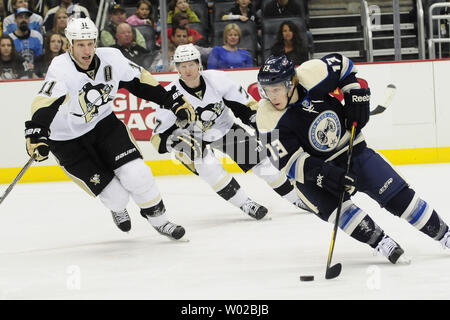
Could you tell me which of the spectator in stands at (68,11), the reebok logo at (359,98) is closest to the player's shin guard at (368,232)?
the reebok logo at (359,98)

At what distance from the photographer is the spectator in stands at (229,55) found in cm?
768

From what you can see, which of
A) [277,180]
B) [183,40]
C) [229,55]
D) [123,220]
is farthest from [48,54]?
[277,180]

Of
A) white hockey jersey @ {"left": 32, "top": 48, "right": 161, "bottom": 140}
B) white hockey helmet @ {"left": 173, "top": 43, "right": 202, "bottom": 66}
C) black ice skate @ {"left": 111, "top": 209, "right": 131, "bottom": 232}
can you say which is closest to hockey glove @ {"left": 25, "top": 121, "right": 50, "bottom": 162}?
white hockey jersey @ {"left": 32, "top": 48, "right": 161, "bottom": 140}

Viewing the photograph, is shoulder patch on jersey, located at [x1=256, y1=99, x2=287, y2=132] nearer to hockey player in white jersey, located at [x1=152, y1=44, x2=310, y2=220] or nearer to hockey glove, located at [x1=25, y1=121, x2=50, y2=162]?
hockey glove, located at [x1=25, y1=121, x2=50, y2=162]

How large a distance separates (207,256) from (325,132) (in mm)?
962

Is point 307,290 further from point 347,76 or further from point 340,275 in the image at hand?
point 347,76

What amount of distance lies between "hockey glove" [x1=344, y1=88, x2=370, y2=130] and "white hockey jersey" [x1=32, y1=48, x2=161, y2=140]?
139 centimetres

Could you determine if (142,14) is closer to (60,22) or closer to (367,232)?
(60,22)

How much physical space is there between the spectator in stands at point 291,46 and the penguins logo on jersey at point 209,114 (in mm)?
2387

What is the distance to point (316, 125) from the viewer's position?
3713 mm

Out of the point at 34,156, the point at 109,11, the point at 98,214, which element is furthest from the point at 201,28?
the point at 34,156

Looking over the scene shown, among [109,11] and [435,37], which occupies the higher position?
[109,11]

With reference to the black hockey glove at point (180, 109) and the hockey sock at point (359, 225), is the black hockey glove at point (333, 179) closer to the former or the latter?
the hockey sock at point (359, 225)

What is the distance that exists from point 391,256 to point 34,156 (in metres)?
1.78
